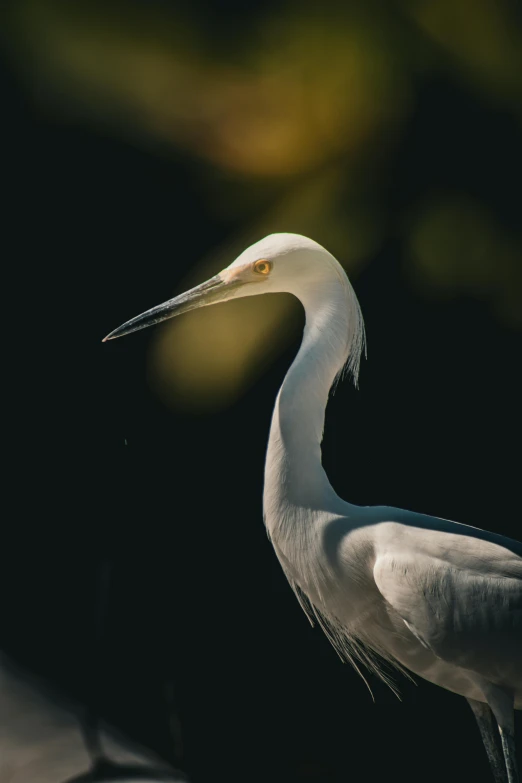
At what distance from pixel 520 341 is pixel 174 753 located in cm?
142

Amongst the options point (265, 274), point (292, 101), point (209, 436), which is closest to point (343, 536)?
point (265, 274)

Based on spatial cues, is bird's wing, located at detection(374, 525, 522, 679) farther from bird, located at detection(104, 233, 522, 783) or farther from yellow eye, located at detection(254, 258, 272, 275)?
yellow eye, located at detection(254, 258, 272, 275)

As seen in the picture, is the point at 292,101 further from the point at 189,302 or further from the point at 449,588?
the point at 449,588

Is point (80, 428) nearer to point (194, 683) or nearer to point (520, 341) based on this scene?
point (194, 683)

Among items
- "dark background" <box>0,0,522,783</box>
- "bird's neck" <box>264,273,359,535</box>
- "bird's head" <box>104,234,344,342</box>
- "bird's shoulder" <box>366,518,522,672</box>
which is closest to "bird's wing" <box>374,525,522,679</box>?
"bird's shoulder" <box>366,518,522,672</box>

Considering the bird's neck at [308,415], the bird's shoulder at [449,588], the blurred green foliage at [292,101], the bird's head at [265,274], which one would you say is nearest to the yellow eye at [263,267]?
the bird's head at [265,274]

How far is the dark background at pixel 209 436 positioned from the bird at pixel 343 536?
1.72 feet

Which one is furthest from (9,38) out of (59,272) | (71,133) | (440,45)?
(440,45)

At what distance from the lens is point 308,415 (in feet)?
5.68

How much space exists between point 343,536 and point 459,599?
26 centimetres

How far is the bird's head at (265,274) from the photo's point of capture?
1.75 m

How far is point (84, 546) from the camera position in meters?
2.47

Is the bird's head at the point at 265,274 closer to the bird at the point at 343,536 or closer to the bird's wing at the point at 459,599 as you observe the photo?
the bird at the point at 343,536

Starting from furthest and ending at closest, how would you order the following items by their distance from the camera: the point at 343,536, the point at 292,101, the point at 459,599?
the point at 292,101, the point at 343,536, the point at 459,599
